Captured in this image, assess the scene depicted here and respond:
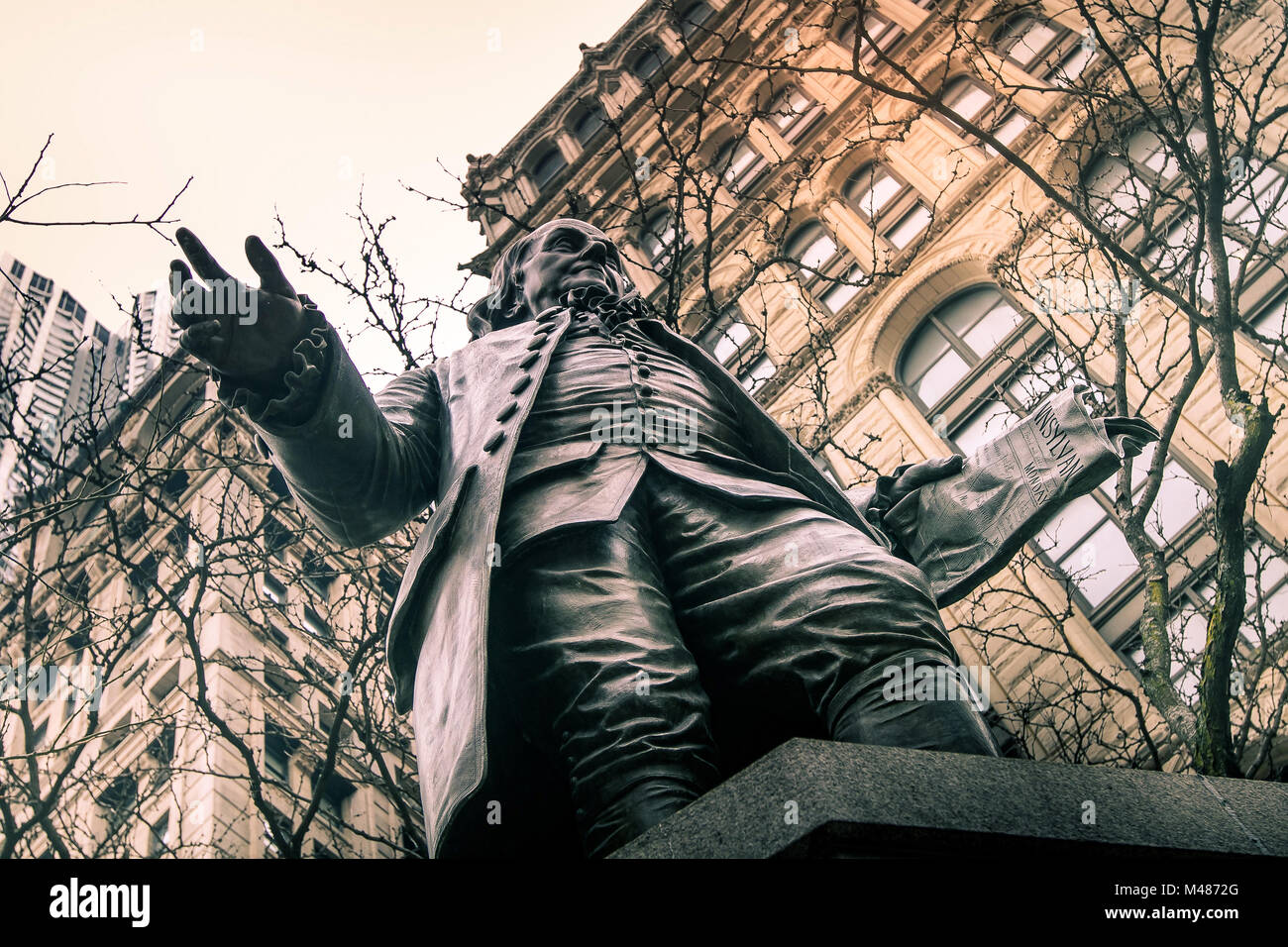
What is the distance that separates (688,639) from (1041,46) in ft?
74.1

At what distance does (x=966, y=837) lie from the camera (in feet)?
7.75

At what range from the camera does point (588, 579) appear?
3.41 metres

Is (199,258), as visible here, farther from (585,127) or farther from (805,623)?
(585,127)

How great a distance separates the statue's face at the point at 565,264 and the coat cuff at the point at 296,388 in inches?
64.0

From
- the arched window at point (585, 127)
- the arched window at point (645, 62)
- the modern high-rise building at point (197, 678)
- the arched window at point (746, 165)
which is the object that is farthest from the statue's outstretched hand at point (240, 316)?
the arched window at point (585, 127)

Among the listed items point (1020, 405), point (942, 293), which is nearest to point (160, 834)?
point (1020, 405)

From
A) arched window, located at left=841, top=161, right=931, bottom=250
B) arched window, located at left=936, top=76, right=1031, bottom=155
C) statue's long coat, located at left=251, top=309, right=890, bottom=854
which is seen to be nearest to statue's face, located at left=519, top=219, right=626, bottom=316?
statue's long coat, located at left=251, top=309, right=890, bottom=854

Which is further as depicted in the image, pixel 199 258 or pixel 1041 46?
pixel 1041 46

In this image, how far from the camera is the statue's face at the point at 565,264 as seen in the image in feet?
17.4

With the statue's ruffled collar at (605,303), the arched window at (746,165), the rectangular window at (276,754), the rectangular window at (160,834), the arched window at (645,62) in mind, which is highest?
the arched window at (645,62)
